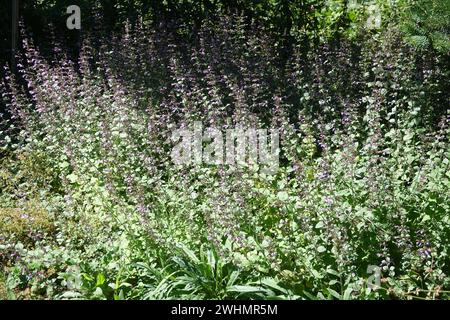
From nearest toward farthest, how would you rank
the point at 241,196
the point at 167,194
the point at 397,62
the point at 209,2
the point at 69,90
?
1. the point at 241,196
2. the point at 167,194
3. the point at 397,62
4. the point at 69,90
5. the point at 209,2

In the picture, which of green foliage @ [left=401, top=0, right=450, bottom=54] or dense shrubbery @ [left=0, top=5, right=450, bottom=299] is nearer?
dense shrubbery @ [left=0, top=5, right=450, bottom=299]

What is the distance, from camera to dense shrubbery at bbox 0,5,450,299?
406 cm

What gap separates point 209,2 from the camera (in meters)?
8.43

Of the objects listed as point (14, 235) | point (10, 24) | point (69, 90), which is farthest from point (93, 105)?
point (10, 24)

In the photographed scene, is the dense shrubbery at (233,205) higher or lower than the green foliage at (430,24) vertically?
lower

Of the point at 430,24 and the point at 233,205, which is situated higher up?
the point at 430,24

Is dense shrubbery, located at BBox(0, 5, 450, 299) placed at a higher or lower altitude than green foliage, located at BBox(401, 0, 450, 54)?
lower

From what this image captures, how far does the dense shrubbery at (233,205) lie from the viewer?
4.06m

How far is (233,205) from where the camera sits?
14.2ft

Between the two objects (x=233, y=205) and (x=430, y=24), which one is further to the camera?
(x=430, y=24)

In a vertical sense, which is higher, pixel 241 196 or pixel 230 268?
pixel 241 196

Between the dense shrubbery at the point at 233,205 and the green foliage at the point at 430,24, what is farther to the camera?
the green foliage at the point at 430,24

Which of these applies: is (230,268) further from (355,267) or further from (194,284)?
(355,267)
